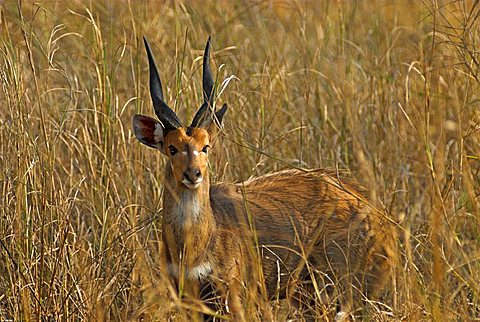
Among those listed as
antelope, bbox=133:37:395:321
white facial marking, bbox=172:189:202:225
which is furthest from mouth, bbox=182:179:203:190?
white facial marking, bbox=172:189:202:225

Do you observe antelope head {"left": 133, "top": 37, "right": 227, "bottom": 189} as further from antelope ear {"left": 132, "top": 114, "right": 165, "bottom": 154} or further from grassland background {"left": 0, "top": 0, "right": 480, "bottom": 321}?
grassland background {"left": 0, "top": 0, "right": 480, "bottom": 321}

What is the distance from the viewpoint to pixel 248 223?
18.1ft

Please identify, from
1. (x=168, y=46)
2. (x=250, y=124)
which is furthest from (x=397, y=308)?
(x=168, y=46)

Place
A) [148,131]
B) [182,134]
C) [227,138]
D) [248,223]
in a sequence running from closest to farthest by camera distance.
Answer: [227,138]
[182,134]
[148,131]
[248,223]

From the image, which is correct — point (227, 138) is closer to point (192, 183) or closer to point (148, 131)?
point (192, 183)

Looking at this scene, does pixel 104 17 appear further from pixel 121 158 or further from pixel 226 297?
pixel 226 297

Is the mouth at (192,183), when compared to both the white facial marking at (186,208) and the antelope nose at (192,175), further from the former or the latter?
the white facial marking at (186,208)

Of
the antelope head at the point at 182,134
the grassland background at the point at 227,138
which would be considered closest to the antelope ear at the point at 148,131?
the antelope head at the point at 182,134

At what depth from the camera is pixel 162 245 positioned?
17.4 ft

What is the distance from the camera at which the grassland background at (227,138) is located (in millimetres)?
4918

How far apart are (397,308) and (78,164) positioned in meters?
2.48

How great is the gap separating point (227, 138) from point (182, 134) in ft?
1.34

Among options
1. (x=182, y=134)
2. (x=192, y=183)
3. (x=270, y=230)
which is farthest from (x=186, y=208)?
(x=270, y=230)

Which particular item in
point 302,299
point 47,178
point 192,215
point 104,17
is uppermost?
point 104,17
